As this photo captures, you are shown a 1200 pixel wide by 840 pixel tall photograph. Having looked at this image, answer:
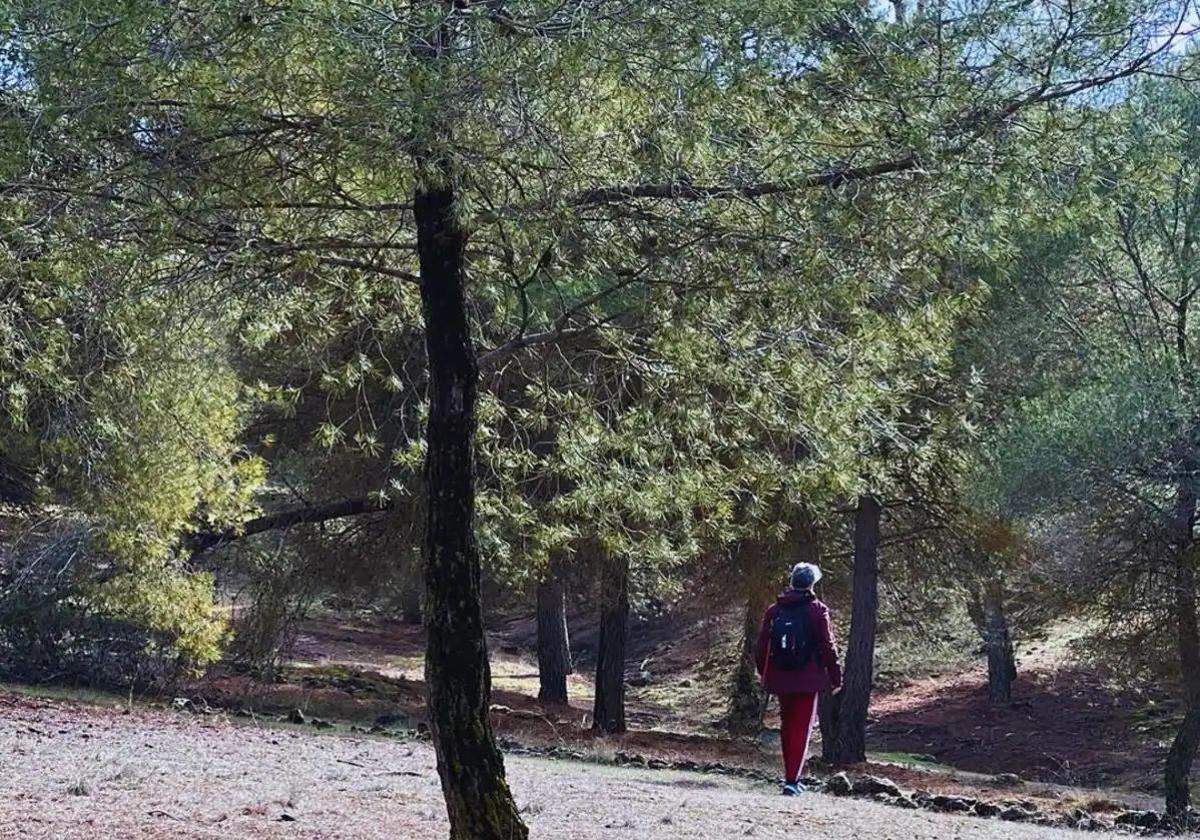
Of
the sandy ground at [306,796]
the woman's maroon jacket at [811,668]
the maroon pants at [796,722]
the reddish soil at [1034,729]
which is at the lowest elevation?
the reddish soil at [1034,729]

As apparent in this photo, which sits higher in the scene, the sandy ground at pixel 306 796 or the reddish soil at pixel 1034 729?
the sandy ground at pixel 306 796

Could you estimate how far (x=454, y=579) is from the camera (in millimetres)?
6367

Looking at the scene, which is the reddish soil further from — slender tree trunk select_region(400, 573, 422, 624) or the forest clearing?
slender tree trunk select_region(400, 573, 422, 624)

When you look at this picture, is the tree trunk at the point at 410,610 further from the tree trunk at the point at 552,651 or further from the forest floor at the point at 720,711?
the tree trunk at the point at 552,651

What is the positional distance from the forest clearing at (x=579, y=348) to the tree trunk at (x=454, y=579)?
2 centimetres

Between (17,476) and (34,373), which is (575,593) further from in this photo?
(34,373)

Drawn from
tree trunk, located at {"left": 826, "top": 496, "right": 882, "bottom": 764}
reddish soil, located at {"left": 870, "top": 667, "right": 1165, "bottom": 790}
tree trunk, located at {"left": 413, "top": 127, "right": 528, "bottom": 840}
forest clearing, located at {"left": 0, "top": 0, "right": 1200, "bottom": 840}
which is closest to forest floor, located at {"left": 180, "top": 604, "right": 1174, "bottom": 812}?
reddish soil, located at {"left": 870, "top": 667, "right": 1165, "bottom": 790}

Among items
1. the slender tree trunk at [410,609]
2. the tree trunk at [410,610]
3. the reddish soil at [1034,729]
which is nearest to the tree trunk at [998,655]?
the reddish soil at [1034,729]

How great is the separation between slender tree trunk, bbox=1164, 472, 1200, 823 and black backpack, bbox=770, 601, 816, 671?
Answer: 494 centimetres

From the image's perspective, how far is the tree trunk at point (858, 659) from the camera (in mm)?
17594

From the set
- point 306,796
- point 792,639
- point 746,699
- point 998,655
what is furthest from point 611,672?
point 306,796

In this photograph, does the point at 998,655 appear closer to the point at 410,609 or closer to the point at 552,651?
the point at 552,651

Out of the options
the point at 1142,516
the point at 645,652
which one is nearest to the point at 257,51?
the point at 1142,516

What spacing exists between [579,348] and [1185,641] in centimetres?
720
